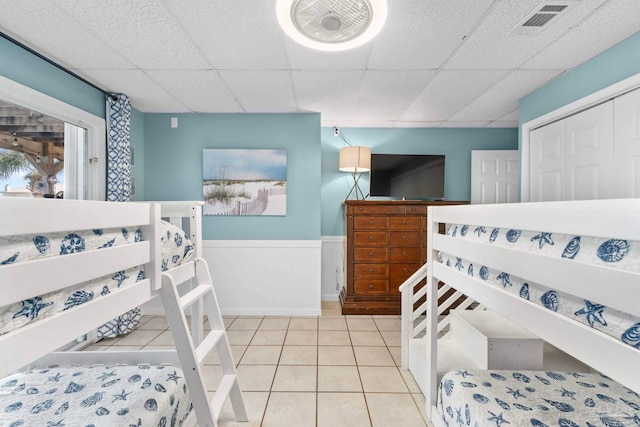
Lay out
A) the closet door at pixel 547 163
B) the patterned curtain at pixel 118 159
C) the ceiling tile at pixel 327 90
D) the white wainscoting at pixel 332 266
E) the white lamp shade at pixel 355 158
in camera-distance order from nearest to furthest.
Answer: the ceiling tile at pixel 327 90 < the closet door at pixel 547 163 < the patterned curtain at pixel 118 159 < the white lamp shade at pixel 355 158 < the white wainscoting at pixel 332 266

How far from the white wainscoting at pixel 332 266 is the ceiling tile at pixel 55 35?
106 inches

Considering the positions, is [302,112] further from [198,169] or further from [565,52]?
[565,52]

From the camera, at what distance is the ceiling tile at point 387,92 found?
2.30 metres

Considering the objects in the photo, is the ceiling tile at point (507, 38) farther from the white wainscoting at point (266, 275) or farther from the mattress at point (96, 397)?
the mattress at point (96, 397)

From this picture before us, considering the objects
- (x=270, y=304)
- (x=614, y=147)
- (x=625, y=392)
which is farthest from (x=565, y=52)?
(x=270, y=304)

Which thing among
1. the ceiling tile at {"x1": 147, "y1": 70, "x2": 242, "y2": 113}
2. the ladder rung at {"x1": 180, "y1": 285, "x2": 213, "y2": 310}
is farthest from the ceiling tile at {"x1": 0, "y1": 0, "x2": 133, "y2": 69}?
the ladder rung at {"x1": 180, "y1": 285, "x2": 213, "y2": 310}

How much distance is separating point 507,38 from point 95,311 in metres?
2.49

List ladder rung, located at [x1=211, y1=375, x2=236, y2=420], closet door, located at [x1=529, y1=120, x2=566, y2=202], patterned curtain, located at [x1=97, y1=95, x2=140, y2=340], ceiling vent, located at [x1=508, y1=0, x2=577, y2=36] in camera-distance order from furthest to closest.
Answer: patterned curtain, located at [x1=97, y1=95, x2=140, y2=340]
closet door, located at [x1=529, y1=120, x2=566, y2=202]
ceiling vent, located at [x1=508, y1=0, x2=577, y2=36]
ladder rung, located at [x1=211, y1=375, x2=236, y2=420]

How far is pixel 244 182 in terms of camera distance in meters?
3.22

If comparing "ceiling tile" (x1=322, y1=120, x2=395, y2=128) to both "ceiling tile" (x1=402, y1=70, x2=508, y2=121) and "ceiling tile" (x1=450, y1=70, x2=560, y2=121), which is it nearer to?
"ceiling tile" (x1=402, y1=70, x2=508, y2=121)

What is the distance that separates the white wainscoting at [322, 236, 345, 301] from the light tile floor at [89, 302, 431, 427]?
0.54 metres

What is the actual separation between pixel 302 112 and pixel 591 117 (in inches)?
97.8

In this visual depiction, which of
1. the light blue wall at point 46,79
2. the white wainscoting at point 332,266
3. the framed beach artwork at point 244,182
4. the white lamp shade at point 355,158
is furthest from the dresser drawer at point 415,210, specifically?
the light blue wall at point 46,79

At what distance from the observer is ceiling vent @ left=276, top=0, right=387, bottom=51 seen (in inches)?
59.1
